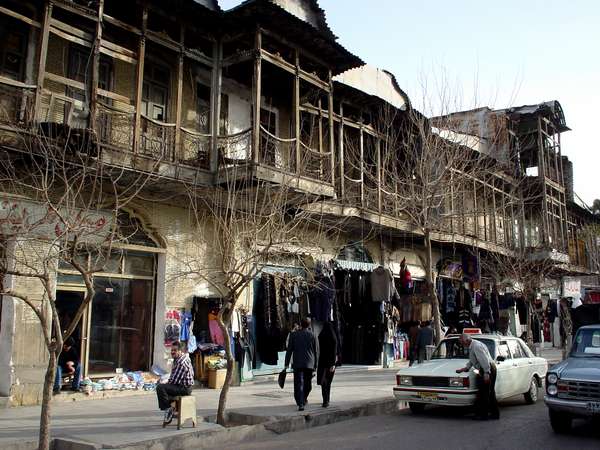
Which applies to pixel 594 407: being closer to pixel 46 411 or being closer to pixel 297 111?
pixel 46 411

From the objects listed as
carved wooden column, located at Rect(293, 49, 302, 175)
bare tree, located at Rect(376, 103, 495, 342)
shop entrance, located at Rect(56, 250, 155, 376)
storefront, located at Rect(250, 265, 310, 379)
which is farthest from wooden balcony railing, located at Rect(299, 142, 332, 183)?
shop entrance, located at Rect(56, 250, 155, 376)

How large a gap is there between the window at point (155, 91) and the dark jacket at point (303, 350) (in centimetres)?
682

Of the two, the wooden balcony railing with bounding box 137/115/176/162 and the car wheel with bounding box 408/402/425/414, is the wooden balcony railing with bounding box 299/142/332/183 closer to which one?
the wooden balcony railing with bounding box 137/115/176/162

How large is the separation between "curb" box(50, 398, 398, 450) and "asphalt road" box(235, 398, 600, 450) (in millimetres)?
278

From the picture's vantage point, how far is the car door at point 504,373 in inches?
433

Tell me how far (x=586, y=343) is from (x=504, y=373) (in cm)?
187

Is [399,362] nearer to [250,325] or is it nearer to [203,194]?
[250,325]

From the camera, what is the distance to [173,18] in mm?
13844

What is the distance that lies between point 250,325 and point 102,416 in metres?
5.71

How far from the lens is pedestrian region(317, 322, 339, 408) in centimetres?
1079

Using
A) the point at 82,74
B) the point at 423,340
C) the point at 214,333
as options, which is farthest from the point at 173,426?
the point at 423,340

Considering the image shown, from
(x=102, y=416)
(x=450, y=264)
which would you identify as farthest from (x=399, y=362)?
(x=102, y=416)

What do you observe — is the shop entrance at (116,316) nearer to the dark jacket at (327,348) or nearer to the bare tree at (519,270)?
the dark jacket at (327,348)

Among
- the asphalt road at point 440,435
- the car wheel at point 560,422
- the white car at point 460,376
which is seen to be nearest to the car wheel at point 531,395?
the white car at point 460,376
